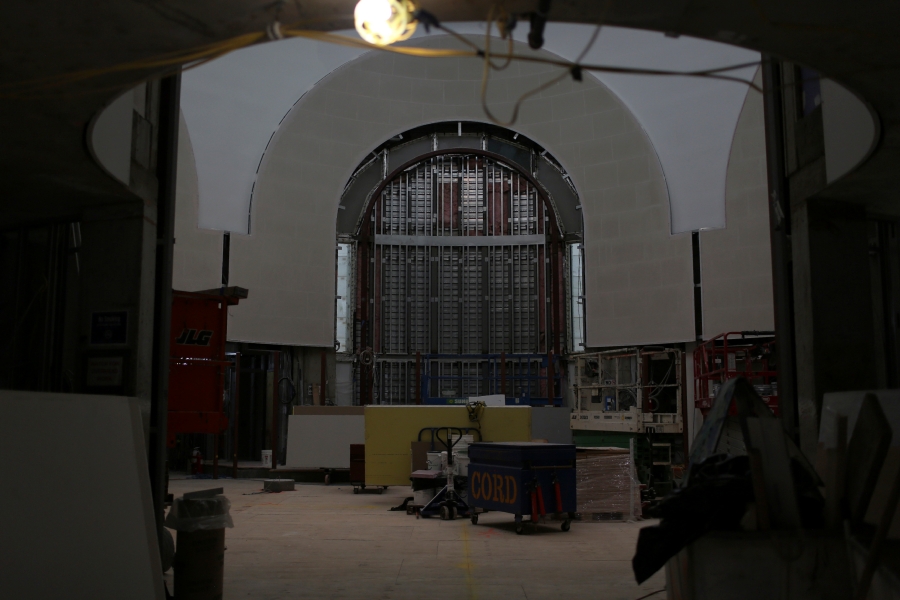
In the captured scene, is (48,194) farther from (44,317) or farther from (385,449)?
(385,449)

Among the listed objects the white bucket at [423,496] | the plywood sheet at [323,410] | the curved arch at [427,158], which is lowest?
the white bucket at [423,496]

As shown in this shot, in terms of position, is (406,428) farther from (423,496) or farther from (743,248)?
(743,248)

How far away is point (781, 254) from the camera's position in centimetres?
757

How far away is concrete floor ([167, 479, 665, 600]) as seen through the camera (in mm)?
6891

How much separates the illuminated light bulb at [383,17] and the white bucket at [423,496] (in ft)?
29.4

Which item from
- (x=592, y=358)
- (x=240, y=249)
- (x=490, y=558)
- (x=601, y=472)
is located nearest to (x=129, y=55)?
(x=490, y=558)

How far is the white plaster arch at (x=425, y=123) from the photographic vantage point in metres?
18.1

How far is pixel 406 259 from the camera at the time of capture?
20.2 metres

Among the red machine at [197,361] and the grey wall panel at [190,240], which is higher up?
the grey wall panel at [190,240]

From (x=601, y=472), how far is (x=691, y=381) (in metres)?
6.44

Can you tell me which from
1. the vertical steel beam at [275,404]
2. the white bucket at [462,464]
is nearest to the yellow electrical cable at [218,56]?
the white bucket at [462,464]

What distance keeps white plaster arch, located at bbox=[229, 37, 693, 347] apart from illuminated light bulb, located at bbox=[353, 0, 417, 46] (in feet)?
46.3

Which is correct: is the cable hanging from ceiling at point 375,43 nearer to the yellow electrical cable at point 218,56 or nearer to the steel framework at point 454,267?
the yellow electrical cable at point 218,56

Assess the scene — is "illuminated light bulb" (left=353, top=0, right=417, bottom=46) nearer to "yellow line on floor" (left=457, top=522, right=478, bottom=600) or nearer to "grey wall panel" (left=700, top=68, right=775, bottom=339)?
"yellow line on floor" (left=457, top=522, right=478, bottom=600)
